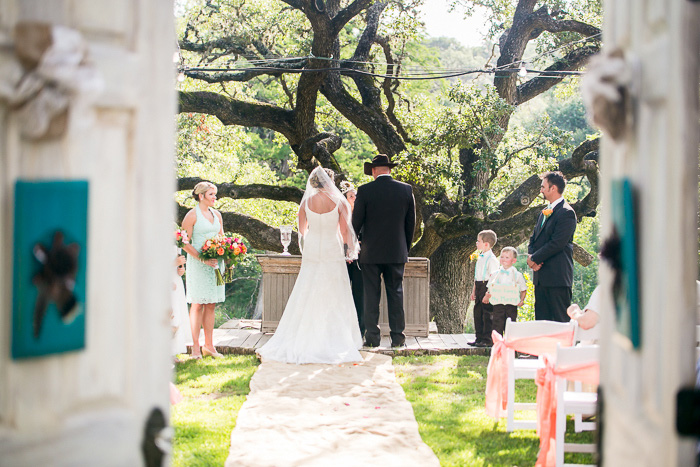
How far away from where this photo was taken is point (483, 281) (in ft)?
25.5

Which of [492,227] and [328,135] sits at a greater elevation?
[328,135]

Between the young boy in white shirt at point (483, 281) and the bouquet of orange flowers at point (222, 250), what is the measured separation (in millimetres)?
2704

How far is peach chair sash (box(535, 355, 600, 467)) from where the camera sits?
387 centimetres

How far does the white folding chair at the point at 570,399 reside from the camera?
3.88 metres

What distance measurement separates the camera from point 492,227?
473 inches

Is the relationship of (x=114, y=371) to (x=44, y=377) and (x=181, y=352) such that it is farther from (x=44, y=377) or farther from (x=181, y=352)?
(x=181, y=352)

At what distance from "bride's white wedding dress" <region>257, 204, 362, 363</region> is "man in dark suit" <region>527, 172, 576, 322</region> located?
6.89ft

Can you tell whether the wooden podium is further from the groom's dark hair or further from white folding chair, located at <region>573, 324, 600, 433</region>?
white folding chair, located at <region>573, 324, 600, 433</region>

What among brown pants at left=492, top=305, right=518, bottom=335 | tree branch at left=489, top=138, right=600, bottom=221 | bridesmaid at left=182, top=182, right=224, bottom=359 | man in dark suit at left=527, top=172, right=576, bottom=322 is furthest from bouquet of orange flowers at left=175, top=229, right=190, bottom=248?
tree branch at left=489, top=138, right=600, bottom=221

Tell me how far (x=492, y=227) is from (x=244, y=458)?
8.55 meters

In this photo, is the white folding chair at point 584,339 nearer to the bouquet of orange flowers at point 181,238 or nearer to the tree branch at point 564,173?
the bouquet of orange flowers at point 181,238

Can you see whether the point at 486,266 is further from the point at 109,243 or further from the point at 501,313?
the point at 109,243

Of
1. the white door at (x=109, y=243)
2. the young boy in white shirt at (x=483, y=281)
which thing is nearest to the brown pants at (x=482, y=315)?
the young boy in white shirt at (x=483, y=281)

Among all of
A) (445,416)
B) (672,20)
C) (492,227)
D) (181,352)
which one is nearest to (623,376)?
(672,20)
